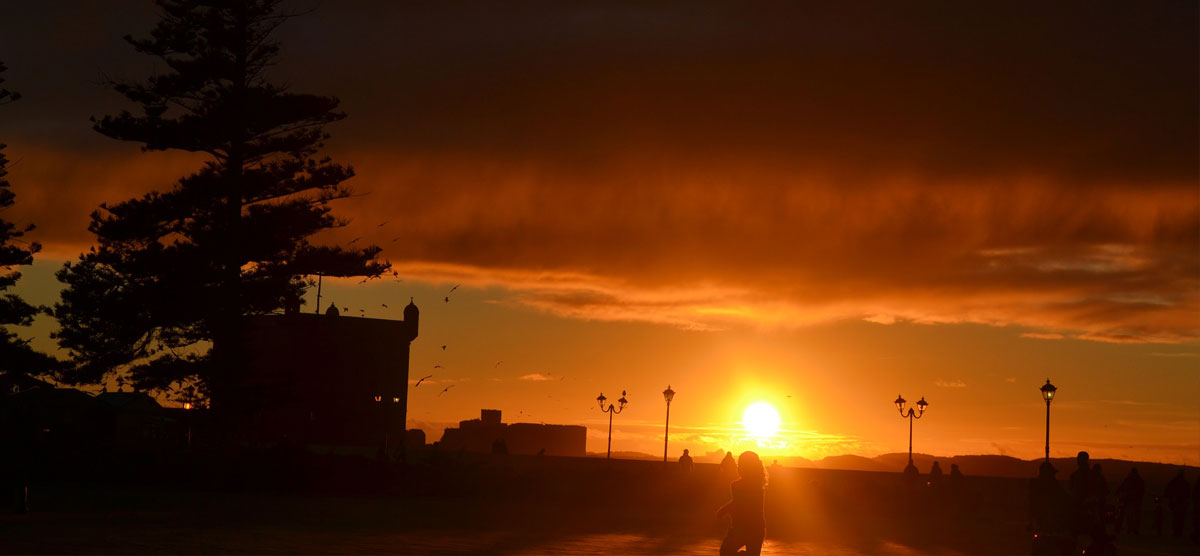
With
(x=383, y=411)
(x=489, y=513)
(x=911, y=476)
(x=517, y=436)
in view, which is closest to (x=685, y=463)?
(x=911, y=476)

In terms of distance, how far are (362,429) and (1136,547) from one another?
5344cm

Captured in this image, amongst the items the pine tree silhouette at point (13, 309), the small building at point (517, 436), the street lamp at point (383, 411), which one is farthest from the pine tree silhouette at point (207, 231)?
the small building at point (517, 436)

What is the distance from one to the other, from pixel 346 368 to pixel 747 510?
214ft

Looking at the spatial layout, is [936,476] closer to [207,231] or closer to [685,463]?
[685,463]

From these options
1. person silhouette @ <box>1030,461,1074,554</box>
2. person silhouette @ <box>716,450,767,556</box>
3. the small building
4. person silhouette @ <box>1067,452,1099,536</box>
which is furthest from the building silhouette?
person silhouette @ <box>716,450,767,556</box>

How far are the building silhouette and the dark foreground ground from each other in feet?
87.8

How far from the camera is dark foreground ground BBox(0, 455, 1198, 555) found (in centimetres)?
1891

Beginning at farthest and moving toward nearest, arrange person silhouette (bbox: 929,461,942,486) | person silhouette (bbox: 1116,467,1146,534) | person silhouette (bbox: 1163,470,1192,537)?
person silhouette (bbox: 929,461,942,486) → person silhouette (bbox: 1116,467,1146,534) → person silhouette (bbox: 1163,470,1192,537)

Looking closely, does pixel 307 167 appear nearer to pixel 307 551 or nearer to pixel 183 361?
pixel 183 361

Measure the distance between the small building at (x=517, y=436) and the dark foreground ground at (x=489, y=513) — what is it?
59338 mm

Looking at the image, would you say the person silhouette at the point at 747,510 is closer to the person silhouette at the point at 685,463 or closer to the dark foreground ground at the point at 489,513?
the dark foreground ground at the point at 489,513

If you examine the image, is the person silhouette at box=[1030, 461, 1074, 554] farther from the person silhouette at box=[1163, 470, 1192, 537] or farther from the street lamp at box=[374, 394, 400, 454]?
the street lamp at box=[374, 394, 400, 454]

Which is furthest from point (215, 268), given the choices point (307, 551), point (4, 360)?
point (307, 551)

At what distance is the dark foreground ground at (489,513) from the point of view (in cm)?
1891
